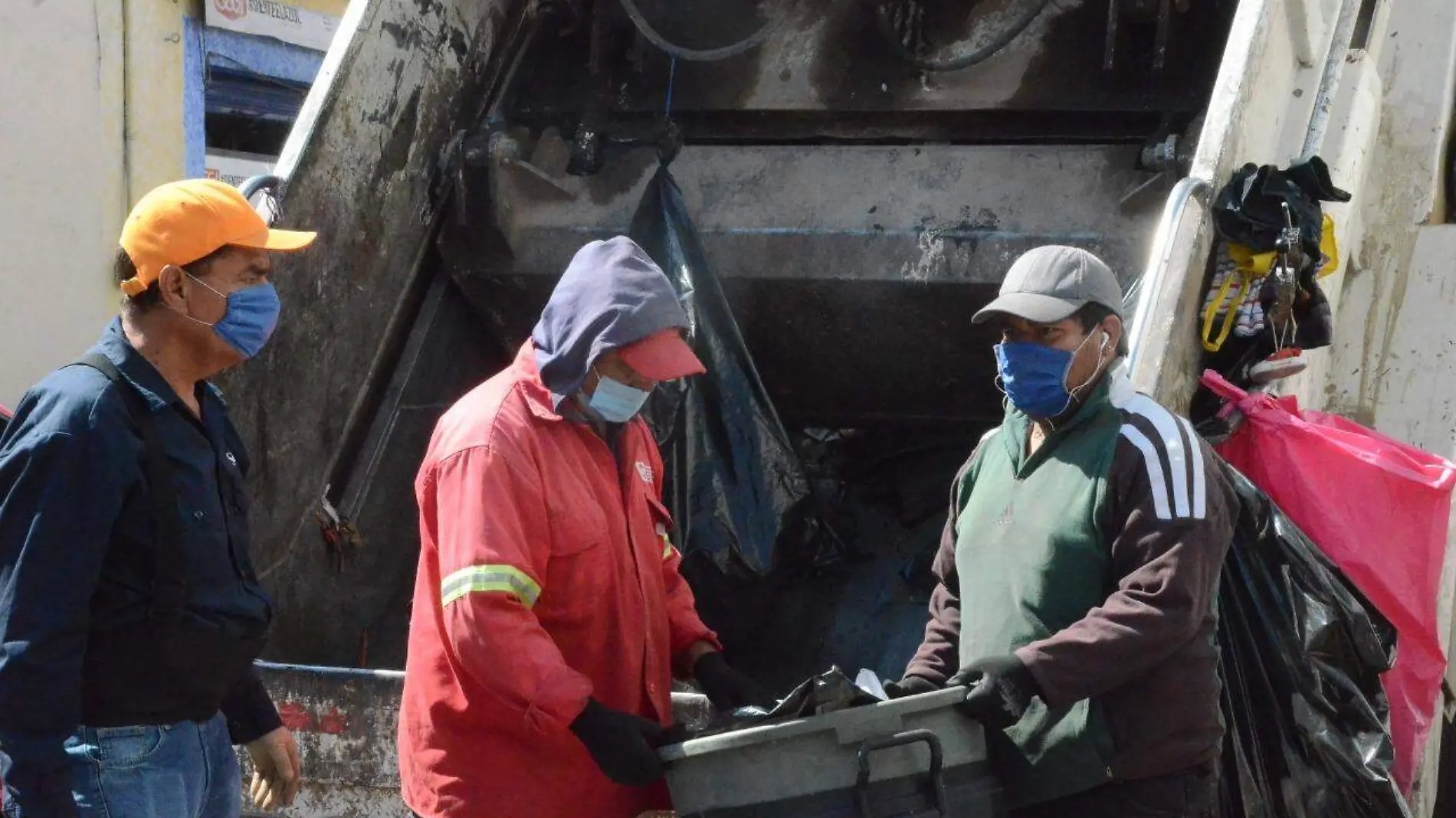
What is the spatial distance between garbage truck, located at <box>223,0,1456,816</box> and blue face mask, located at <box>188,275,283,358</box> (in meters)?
1.01

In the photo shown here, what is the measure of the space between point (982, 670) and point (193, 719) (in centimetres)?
103

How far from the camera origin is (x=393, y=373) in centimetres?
369

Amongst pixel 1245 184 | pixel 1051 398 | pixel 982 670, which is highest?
pixel 1245 184

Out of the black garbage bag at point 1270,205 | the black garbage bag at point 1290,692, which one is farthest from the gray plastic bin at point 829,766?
the black garbage bag at point 1270,205

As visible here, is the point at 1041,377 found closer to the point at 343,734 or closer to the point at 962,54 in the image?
the point at 343,734

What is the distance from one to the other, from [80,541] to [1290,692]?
170 cm

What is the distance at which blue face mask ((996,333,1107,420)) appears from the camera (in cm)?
215

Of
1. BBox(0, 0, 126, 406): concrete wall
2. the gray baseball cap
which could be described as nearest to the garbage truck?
the gray baseball cap

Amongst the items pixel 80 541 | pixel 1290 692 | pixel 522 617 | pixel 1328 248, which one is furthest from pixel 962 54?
pixel 80 541

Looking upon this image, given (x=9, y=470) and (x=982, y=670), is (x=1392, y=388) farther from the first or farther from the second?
(x=9, y=470)

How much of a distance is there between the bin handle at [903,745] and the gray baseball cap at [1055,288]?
57 centimetres

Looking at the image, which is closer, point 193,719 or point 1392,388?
point 193,719

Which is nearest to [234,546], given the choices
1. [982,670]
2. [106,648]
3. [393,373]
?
[106,648]

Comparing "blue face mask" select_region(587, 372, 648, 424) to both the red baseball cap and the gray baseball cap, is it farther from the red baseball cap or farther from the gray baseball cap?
the gray baseball cap
